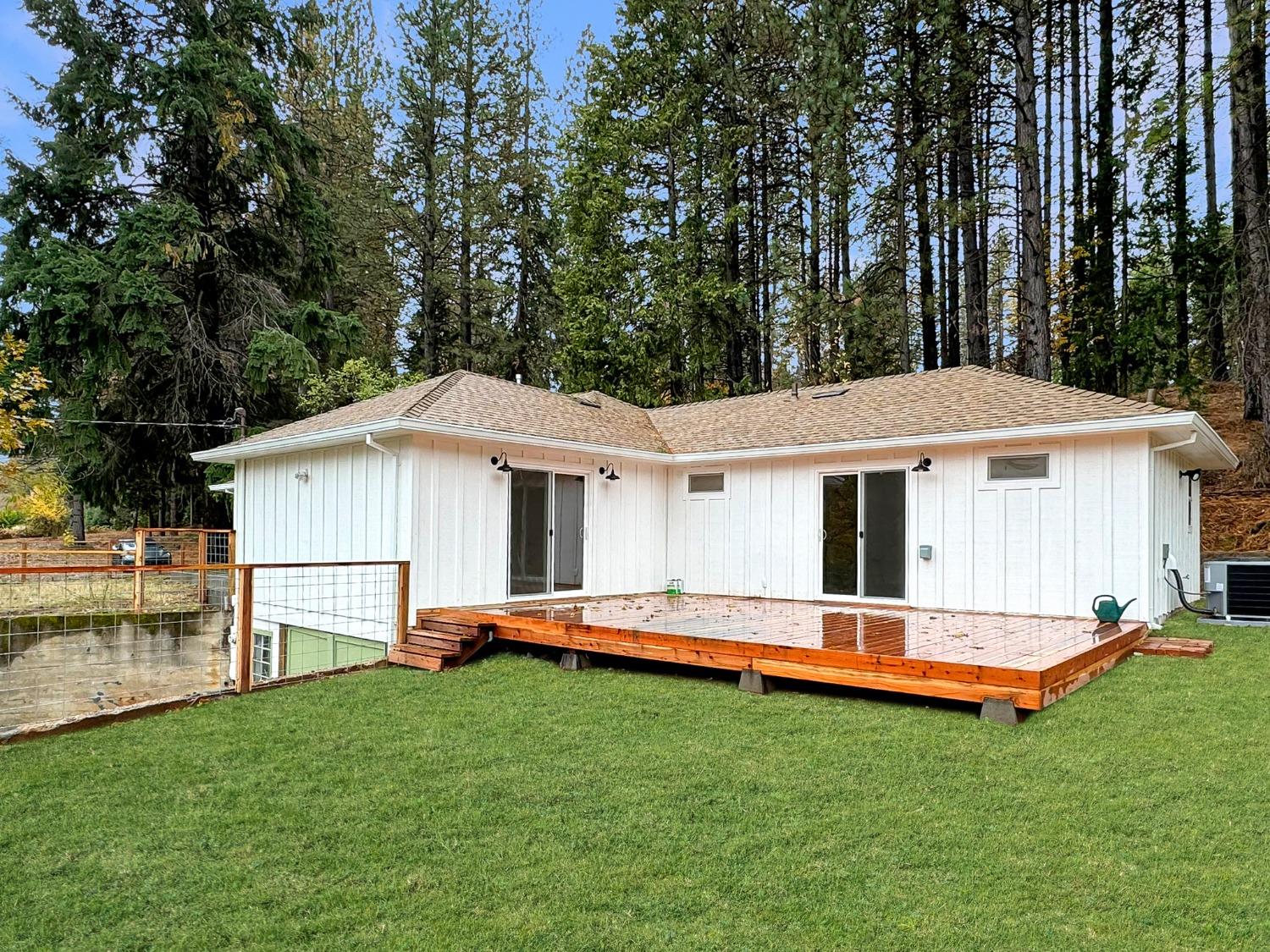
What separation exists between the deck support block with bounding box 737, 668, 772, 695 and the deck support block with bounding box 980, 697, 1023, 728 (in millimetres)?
1507

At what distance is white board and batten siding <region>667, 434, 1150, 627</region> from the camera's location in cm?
760

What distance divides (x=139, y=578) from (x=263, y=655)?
2.19m

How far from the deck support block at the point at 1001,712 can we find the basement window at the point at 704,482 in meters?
5.73

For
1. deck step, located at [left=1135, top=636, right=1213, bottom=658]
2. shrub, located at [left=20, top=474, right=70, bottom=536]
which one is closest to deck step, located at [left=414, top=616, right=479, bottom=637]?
deck step, located at [left=1135, top=636, right=1213, bottom=658]

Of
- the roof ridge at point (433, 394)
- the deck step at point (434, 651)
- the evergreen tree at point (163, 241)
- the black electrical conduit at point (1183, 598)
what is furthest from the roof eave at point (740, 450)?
the evergreen tree at point (163, 241)

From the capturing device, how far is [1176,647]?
21.3 feet

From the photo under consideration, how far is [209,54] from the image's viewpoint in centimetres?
1587

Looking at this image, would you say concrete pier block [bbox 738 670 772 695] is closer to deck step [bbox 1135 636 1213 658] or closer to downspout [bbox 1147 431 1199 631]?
deck step [bbox 1135 636 1213 658]

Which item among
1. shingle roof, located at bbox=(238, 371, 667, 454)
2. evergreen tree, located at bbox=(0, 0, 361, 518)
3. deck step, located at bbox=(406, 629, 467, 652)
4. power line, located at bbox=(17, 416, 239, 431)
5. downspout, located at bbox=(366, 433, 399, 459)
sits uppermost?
evergreen tree, located at bbox=(0, 0, 361, 518)

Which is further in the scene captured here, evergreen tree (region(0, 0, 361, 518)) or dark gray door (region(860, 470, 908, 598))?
evergreen tree (region(0, 0, 361, 518))

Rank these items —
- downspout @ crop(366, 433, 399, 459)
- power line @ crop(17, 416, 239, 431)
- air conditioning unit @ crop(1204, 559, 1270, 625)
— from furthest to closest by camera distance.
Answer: power line @ crop(17, 416, 239, 431) → air conditioning unit @ crop(1204, 559, 1270, 625) → downspout @ crop(366, 433, 399, 459)

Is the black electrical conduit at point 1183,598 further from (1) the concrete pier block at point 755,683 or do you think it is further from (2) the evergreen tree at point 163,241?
(2) the evergreen tree at point 163,241

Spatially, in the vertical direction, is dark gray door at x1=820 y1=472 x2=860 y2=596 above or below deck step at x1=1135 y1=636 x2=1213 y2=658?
above

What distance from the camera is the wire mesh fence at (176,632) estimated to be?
8125mm
